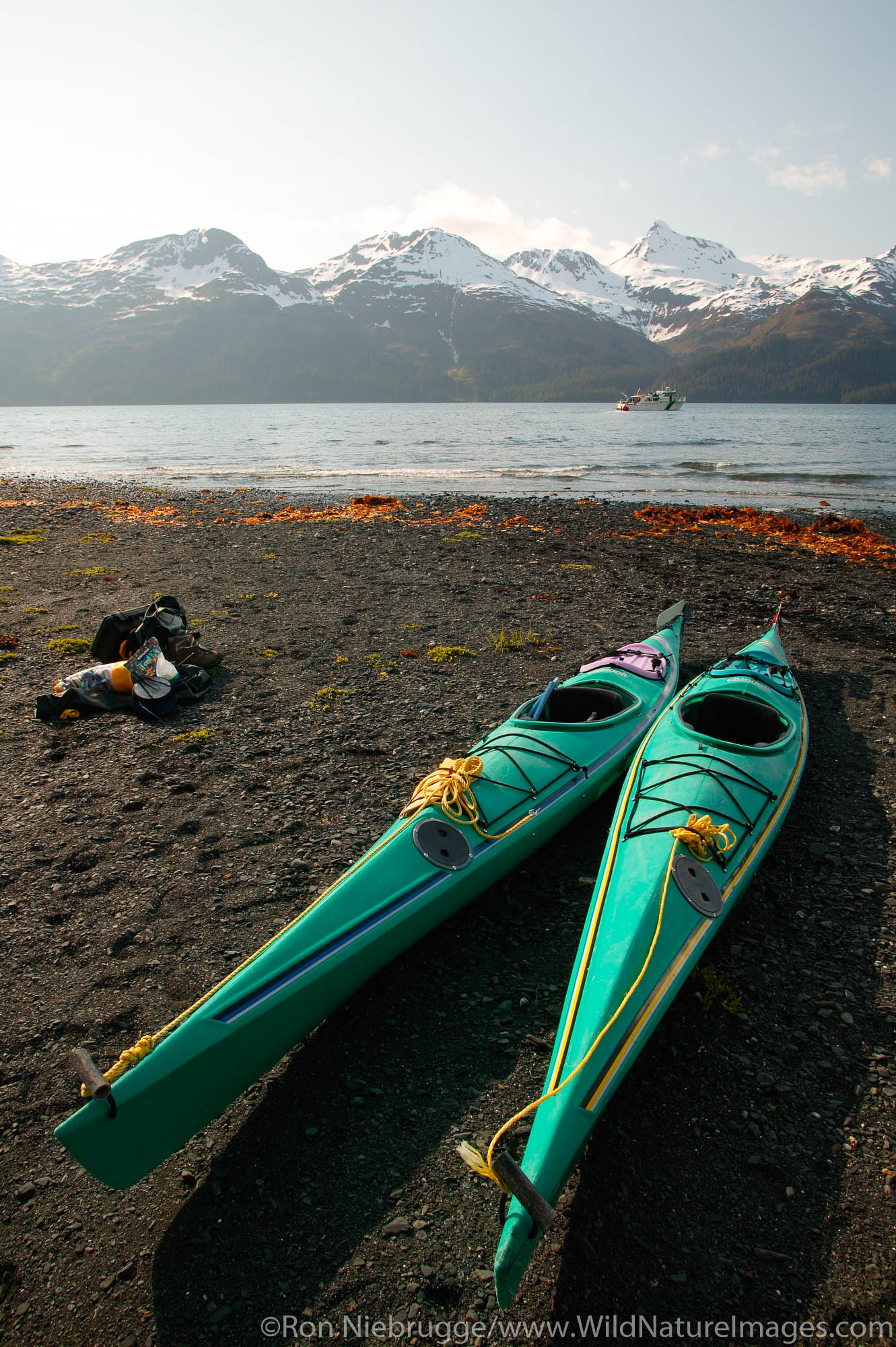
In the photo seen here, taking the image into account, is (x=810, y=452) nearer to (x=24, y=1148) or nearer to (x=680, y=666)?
(x=680, y=666)

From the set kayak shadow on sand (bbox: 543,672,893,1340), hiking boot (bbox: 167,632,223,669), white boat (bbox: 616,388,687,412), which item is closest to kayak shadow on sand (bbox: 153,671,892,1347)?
kayak shadow on sand (bbox: 543,672,893,1340)

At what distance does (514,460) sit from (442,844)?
35526mm

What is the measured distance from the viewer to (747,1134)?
123 inches

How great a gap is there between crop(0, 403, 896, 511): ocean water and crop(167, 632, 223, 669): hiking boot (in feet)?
58.3

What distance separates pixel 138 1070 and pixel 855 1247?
3065mm

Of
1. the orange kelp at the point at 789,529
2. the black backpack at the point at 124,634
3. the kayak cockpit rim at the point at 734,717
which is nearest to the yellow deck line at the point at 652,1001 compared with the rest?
the kayak cockpit rim at the point at 734,717

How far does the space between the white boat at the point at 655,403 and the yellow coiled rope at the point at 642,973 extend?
4179 inches

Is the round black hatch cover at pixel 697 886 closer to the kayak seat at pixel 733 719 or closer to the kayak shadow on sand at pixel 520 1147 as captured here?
the kayak shadow on sand at pixel 520 1147

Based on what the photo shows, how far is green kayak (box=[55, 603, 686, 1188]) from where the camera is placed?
106 inches

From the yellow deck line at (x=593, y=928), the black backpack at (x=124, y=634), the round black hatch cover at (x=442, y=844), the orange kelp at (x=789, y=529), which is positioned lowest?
the yellow deck line at (x=593, y=928)

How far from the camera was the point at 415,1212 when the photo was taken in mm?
2826

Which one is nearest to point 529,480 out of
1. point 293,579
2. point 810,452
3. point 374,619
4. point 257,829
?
point 293,579

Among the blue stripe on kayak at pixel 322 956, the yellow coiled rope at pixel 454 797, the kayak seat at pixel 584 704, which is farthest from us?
the kayak seat at pixel 584 704

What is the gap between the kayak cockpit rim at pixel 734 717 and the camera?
20.0 ft
